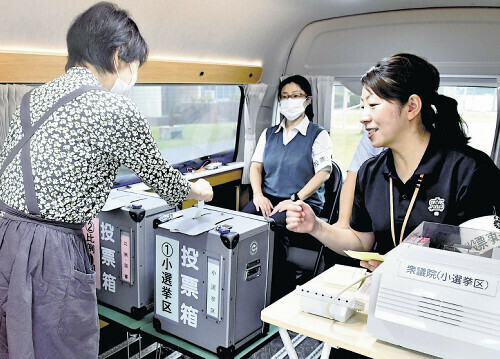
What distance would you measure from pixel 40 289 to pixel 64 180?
416 mm

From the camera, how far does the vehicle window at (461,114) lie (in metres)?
4.41

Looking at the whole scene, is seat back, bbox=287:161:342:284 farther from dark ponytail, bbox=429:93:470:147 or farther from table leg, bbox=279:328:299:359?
table leg, bbox=279:328:299:359

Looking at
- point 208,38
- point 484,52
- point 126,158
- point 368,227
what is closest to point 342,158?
point 484,52

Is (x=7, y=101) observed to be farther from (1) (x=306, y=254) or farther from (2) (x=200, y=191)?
(1) (x=306, y=254)

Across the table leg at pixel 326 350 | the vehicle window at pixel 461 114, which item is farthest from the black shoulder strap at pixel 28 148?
the vehicle window at pixel 461 114

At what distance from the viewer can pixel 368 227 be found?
215cm

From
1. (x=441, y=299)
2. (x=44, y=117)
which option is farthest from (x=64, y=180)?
(x=441, y=299)

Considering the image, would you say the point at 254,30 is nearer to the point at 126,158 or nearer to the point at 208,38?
the point at 208,38

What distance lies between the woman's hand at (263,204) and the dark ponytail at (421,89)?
6.91 ft

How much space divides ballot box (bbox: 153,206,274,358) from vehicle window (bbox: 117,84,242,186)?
193 centimetres

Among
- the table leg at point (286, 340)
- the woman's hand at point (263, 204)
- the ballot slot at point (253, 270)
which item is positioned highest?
the ballot slot at point (253, 270)

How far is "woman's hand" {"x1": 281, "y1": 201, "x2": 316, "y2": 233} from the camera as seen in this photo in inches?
Result: 76.8

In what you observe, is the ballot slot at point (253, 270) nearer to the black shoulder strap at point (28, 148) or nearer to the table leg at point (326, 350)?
the table leg at point (326, 350)

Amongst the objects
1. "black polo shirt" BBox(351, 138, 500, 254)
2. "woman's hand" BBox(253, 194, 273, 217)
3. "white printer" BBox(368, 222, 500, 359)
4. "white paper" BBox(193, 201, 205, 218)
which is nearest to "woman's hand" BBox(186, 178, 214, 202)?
"white paper" BBox(193, 201, 205, 218)
